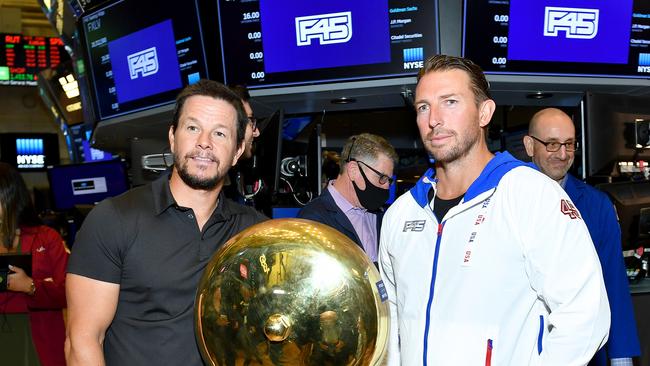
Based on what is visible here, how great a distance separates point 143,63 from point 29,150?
42.5ft

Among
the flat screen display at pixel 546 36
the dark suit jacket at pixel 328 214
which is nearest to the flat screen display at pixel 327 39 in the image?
the flat screen display at pixel 546 36

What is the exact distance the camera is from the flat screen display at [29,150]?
664 inches

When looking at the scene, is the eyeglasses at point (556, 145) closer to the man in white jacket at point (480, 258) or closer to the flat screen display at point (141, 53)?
the man in white jacket at point (480, 258)

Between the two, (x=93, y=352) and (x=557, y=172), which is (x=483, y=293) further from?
(x=557, y=172)

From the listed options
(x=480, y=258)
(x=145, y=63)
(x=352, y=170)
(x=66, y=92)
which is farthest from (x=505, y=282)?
(x=66, y=92)

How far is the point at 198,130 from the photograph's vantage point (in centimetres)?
206

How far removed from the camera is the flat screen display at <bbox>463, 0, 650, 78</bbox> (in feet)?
13.8

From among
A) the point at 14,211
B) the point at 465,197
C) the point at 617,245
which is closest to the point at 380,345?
the point at 465,197

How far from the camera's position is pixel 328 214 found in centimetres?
363

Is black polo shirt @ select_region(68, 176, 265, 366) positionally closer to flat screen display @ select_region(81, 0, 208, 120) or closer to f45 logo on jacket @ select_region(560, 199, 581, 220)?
f45 logo on jacket @ select_region(560, 199, 581, 220)

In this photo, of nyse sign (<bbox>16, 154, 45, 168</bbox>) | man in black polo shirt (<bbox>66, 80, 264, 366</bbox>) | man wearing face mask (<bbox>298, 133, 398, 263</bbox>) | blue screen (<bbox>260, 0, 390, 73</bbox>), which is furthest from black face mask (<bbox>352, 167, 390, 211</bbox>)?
nyse sign (<bbox>16, 154, 45, 168</bbox>)

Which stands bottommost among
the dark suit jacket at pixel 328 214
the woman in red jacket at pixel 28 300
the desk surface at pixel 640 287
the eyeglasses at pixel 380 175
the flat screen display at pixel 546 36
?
the desk surface at pixel 640 287

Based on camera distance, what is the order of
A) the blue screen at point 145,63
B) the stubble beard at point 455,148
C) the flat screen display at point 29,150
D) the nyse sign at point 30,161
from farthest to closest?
1. the nyse sign at point 30,161
2. the flat screen display at point 29,150
3. the blue screen at point 145,63
4. the stubble beard at point 455,148

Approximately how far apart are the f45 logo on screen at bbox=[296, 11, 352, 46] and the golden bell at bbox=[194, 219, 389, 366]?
297cm
